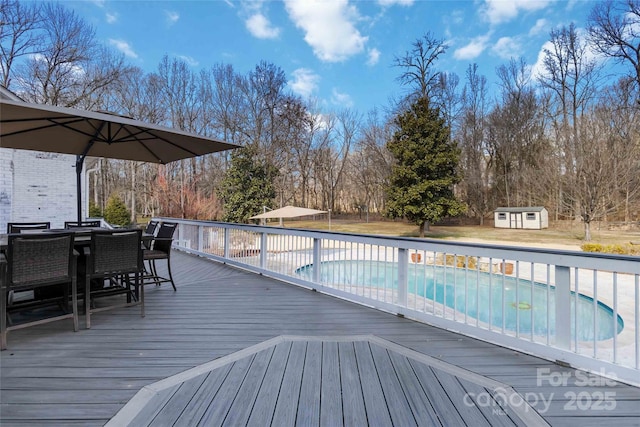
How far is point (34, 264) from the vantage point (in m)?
2.54

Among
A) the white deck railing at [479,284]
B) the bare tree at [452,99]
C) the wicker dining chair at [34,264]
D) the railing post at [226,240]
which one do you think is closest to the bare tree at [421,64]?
the bare tree at [452,99]

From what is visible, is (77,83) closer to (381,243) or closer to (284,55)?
(284,55)

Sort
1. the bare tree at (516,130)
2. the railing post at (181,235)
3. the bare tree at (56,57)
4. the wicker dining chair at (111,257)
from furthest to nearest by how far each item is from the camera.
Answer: the bare tree at (516,130)
the bare tree at (56,57)
the railing post at (181,235)
the wicker dining chair at (111,257)

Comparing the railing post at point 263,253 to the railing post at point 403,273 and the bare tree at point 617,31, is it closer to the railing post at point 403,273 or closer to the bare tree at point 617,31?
the railing post at point 403,273

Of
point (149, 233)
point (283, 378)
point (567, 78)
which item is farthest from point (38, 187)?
point (567, 78)

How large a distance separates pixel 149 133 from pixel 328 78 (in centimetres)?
2157

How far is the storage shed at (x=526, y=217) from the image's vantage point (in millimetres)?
17891

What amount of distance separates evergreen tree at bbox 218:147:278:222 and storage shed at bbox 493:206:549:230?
1409cm

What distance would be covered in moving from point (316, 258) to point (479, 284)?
257 cm

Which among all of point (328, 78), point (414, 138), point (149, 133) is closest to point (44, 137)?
point (149, 133)

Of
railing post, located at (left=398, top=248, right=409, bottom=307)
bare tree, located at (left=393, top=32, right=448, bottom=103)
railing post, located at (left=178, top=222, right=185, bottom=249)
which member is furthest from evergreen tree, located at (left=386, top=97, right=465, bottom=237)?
railing post, located at (left=398, top=248, right=409, bottom=307)

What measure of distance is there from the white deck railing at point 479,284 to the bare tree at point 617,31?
1222cm

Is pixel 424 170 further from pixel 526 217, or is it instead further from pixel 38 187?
pixel 38 187

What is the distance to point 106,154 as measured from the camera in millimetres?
4398
